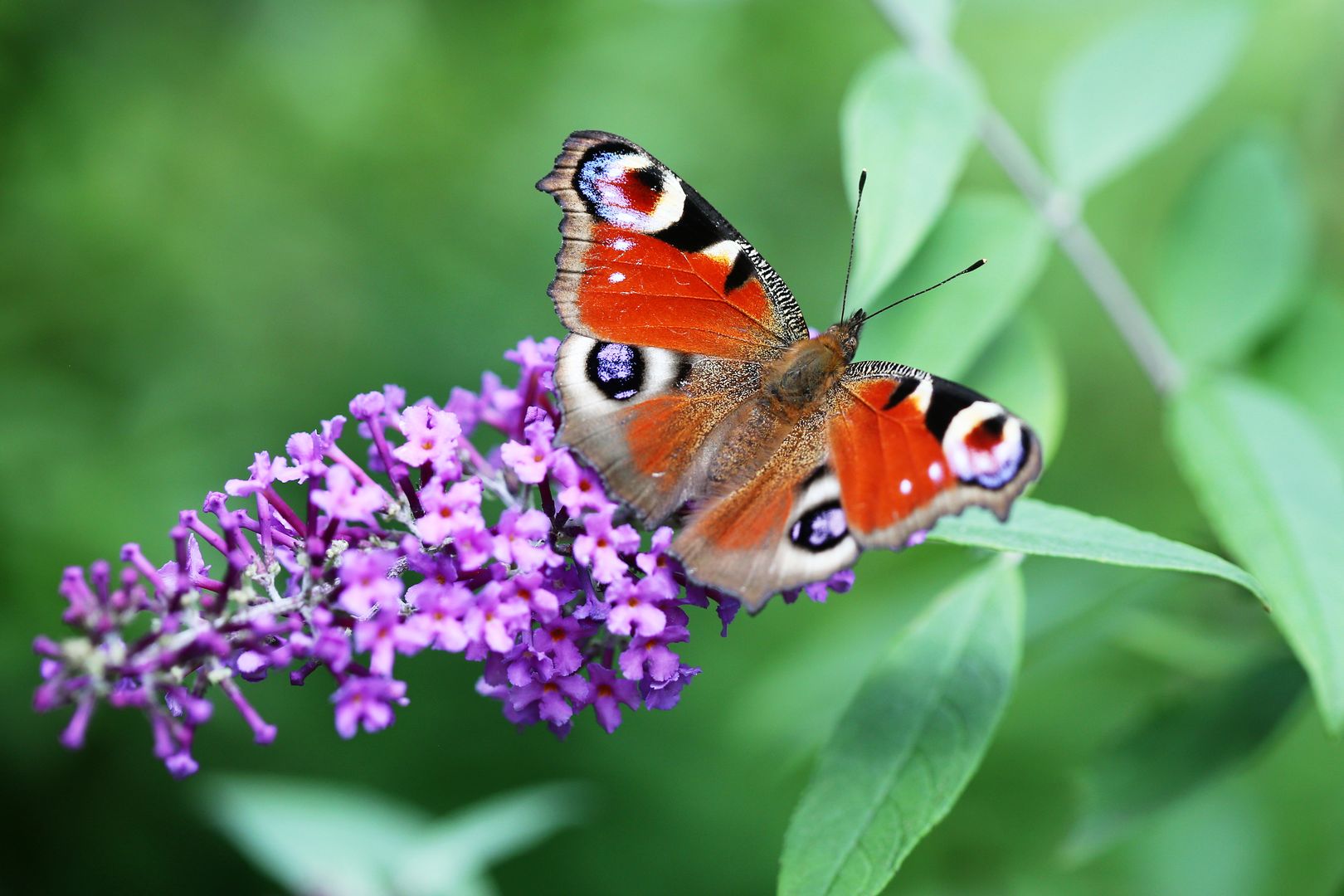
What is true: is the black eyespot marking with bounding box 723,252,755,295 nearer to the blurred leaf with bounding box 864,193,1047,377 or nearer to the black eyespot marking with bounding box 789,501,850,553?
the blurred leaf with bounding box 864,193,1047,377

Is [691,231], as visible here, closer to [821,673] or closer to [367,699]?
[367,699]

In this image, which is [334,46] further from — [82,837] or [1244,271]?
[1244,271]

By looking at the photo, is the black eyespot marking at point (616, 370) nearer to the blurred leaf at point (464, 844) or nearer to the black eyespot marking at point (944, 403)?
the black eyespot marking at point (944, 403)

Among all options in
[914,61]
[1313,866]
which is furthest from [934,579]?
[1313,866]

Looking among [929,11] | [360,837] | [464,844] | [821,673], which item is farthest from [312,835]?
[929,11]

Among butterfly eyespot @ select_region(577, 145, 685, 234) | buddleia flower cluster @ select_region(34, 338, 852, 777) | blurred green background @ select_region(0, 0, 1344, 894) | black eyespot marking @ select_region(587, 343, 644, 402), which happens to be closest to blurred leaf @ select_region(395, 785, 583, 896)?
blurred green background @ select_region(0, 0, 1344, 894)

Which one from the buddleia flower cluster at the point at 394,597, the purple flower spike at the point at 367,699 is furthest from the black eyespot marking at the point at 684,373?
the purple flower spike at the point at 367,699

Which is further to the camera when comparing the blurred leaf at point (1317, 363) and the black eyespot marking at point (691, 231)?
the blurred leaf at point (1317, 363)
